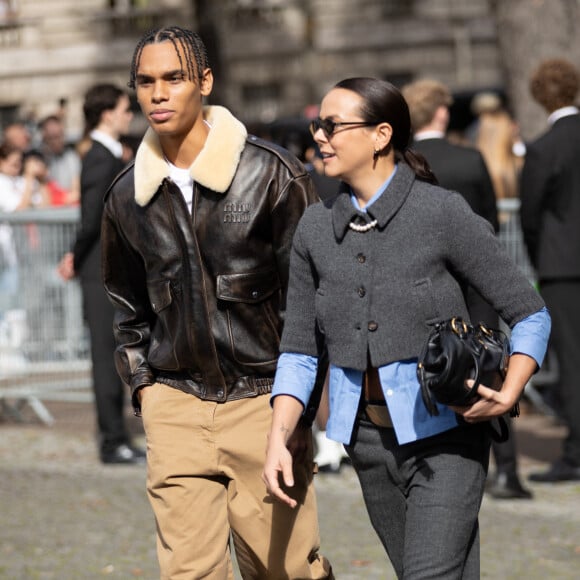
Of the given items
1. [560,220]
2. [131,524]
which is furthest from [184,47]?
[560,220]

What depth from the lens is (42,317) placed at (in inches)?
414

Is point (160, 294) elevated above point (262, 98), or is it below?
above

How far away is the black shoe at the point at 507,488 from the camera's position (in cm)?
778

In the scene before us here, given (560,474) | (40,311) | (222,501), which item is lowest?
(560,474)

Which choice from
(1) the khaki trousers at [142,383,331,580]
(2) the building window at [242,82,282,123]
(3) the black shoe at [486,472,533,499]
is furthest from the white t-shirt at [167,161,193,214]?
(2) the building window at [242,82,282,123]

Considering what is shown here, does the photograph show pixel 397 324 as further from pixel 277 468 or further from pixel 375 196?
→ pixel 277 468

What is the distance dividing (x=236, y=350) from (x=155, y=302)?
30 centimetres

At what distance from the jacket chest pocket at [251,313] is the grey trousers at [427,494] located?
1.79 ft

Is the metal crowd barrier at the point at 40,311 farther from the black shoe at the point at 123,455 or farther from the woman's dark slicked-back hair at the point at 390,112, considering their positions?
the woman's dark slicked-back hair at the point at 390,112

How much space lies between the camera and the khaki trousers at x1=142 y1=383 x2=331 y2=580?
4441 mm

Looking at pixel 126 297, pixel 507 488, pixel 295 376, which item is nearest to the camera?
pixel 295 376

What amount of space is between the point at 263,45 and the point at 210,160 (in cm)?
3120

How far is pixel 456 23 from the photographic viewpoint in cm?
3475

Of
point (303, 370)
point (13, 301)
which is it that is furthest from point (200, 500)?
point (13, 301)
